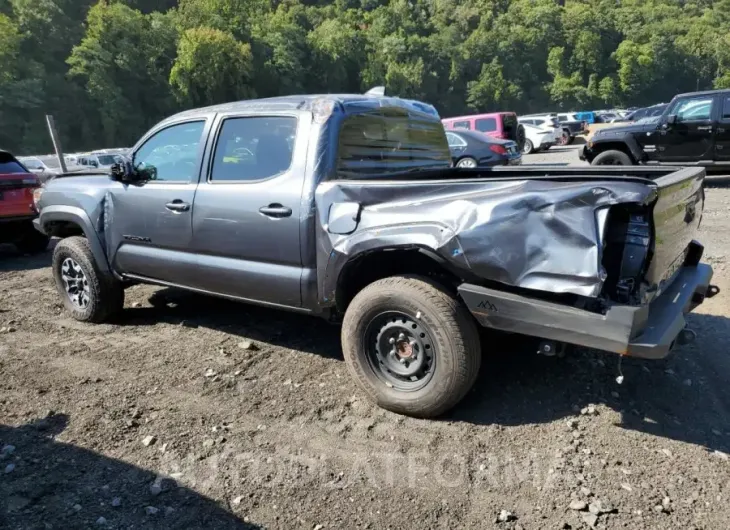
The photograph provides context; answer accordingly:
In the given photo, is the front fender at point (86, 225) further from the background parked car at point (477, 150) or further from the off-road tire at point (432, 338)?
the background parked car at point (477, 150)

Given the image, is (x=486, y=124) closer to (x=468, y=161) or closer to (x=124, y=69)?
(x=468, y=161)

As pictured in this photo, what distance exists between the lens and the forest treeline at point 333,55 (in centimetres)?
6444

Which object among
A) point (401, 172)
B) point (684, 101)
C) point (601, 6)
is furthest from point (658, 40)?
point (401, 172)

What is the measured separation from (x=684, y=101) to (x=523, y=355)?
9.20 metres

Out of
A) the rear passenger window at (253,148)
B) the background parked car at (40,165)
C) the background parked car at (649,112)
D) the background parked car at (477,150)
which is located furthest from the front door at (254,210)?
the background parked car at (649,112)

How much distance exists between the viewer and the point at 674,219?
123 inches

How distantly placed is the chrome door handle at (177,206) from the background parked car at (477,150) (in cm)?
1097

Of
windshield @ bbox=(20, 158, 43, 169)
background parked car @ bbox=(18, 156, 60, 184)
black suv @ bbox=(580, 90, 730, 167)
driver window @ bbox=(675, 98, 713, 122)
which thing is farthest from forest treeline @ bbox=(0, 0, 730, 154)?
driver window @ bbox=(675, 98, 713, 122)

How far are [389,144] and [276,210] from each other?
105 cm

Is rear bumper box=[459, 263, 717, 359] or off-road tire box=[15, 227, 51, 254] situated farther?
off-road tire box=[15, 227, 51, 254]

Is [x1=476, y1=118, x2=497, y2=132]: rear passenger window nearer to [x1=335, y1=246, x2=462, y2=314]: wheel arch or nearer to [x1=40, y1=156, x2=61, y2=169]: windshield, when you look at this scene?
[x1=40, y1=156, x2=61, y2=169]: windshield

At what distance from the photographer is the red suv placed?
8.03 meters

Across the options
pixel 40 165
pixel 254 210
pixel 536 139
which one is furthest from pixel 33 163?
pixel 254 210

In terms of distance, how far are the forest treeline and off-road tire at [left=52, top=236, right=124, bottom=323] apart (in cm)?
5928
